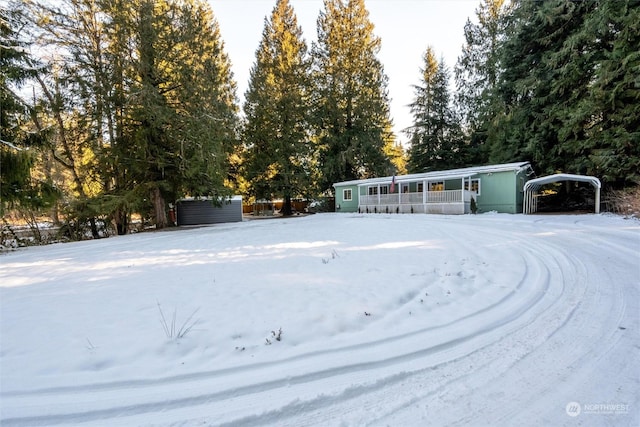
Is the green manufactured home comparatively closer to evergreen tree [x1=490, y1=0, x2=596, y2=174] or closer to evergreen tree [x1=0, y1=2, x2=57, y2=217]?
evergreen tree [x1=490, y1=0, x2=596, y2=174]

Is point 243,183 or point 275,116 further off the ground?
point 275,116

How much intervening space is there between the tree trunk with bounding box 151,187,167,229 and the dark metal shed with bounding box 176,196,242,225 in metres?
2.95

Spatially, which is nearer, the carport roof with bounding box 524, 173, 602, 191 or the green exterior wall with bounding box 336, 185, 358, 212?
the carport roof with bounding box 524, 173, 602, 191

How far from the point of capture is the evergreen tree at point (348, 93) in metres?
23.8

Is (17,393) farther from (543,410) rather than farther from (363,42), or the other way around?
(363,42)

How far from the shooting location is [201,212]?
58.9 ft

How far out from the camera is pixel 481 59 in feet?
76.5

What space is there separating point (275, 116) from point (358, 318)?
70.2 ft

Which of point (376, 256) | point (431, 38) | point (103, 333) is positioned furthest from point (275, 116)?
point (103, 333)

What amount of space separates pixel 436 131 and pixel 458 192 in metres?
12.0

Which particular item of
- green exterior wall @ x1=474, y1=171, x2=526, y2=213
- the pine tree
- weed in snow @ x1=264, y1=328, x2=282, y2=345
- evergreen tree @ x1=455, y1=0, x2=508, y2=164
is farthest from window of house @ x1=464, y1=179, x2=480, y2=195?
weed in snow @ x1=264, y1=328, x2=282, y2=345

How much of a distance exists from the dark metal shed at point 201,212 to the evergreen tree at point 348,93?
366 inches

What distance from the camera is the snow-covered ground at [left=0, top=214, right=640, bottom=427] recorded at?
5.63 feet
